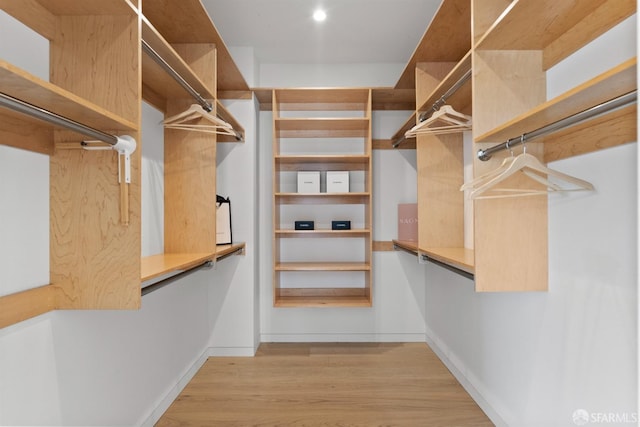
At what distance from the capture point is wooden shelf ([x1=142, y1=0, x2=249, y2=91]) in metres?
1.98

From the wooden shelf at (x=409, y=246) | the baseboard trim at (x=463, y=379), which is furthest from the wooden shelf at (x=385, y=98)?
the baseboard trim at (x=463, y=379)

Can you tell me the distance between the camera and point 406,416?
2.20 metres

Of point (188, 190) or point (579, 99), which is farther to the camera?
point (188, 190)

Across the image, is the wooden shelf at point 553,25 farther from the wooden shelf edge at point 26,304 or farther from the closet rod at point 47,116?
the wooden shelf edge at point 26,304

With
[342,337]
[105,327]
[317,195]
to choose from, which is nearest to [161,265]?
[105,327]

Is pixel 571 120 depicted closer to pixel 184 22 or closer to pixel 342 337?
pixel 184 22

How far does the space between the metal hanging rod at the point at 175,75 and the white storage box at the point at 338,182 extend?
1.25 meters

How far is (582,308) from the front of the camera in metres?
1.42

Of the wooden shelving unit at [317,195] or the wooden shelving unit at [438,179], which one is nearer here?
the wooden shelving unit at [438,179]

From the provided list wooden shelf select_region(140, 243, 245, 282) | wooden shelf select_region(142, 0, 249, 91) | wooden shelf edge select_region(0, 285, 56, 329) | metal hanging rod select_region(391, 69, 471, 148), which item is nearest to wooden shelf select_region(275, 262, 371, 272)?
wooden shelf select_region(140, 243, 245, 282)

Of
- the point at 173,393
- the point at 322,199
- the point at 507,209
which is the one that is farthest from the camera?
the point at 322,199

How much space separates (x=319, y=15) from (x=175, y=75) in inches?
A: 53.3

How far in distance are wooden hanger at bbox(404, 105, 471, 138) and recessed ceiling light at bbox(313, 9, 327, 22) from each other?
3.65ft

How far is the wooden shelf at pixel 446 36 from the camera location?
2.00 meters
